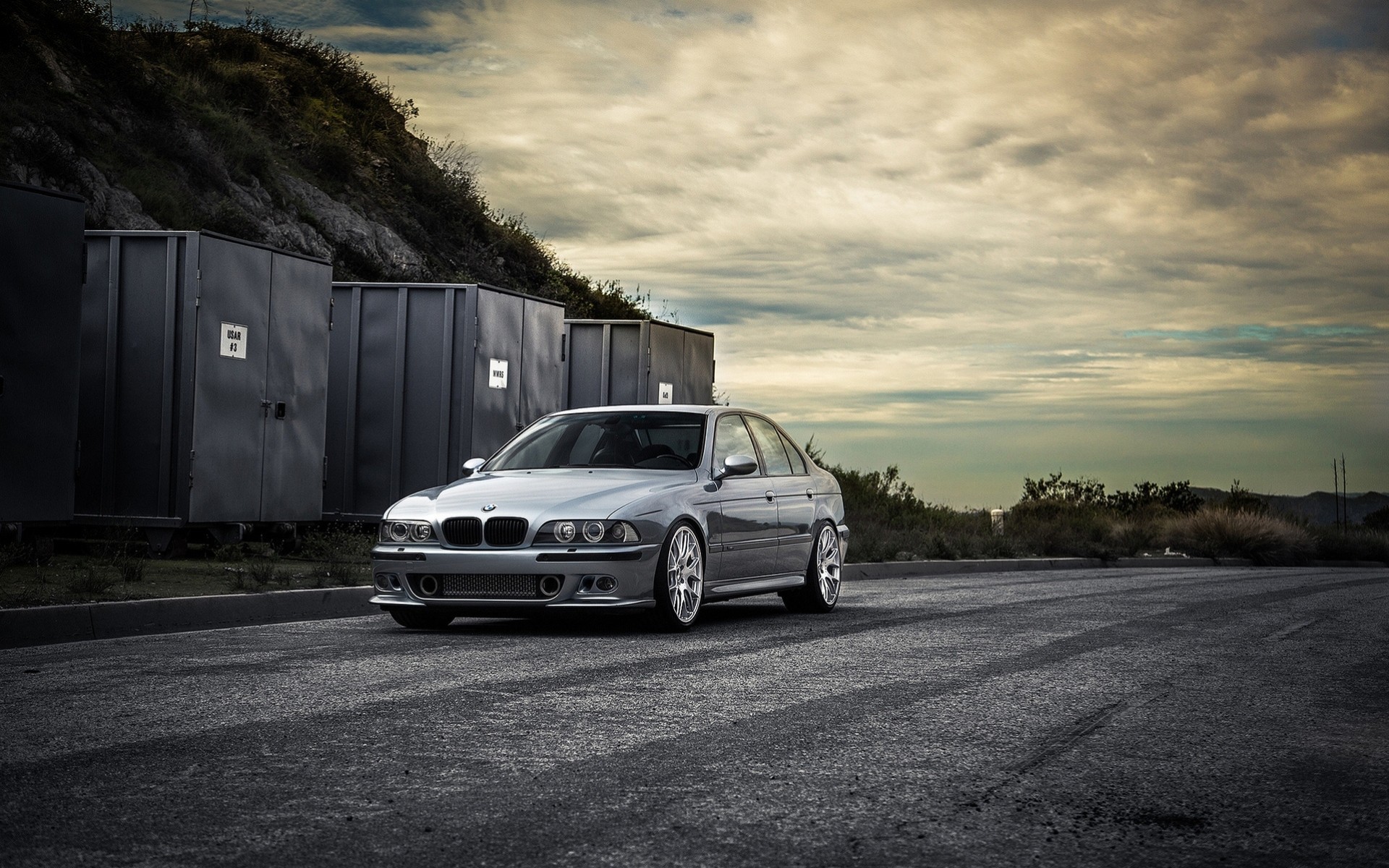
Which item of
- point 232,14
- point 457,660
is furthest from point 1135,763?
point 232,14

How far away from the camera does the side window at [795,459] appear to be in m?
12.0

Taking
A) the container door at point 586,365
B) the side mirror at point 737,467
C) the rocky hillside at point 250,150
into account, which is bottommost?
the side mirror at point 737,467

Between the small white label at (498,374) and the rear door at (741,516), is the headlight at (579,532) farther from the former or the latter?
the small white label at (498,374)

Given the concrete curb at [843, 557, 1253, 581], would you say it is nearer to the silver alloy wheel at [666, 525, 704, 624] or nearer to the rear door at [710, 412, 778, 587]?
the rear door at [710, 412, 778, 587]

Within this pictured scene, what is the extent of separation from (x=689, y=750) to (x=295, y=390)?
11.2 m

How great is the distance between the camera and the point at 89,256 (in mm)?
14422

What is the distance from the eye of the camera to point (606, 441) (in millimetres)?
11023

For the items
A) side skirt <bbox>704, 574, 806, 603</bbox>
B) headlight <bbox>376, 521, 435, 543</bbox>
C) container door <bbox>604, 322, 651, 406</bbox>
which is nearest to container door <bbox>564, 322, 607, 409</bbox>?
container door <bbox>604, 322, 651, 406</bbox>

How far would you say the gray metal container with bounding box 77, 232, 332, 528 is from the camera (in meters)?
14.1

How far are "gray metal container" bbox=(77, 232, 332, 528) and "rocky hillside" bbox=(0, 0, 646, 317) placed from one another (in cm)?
629

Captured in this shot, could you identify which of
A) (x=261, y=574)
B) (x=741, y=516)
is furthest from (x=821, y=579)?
(x=261, y=574)

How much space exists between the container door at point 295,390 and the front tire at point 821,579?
622cm

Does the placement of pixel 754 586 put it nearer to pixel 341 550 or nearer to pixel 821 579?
pixel 821 579

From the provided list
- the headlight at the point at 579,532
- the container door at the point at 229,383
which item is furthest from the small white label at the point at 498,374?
the headlight at the point at 579,532
